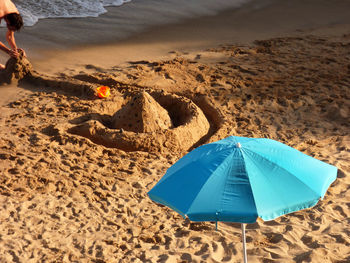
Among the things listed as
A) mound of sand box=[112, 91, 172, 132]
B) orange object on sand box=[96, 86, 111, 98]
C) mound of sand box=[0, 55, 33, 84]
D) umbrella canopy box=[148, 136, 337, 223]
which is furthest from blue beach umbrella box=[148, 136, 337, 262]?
Result: mound of sand box=[0, 55, 33, 84]

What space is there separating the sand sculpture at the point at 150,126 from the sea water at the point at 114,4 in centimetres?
539

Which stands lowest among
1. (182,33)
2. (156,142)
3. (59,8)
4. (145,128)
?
(156,142)

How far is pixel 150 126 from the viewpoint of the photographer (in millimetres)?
6922

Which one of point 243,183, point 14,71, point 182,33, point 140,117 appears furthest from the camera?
point 182,33

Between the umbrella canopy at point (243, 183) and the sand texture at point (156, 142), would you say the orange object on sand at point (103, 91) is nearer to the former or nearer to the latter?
the sand texture at point (156, 142)

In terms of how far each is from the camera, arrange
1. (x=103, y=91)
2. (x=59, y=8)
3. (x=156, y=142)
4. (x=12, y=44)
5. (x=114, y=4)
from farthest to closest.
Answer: (x=114, y=4) < (x=59, y=8) < (x=12, y=44) < (x=103, y=91) < (x=156, y=142)

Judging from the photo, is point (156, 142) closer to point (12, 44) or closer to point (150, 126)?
point (150, 126)

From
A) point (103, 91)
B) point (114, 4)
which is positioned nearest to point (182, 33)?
point (114, 4)

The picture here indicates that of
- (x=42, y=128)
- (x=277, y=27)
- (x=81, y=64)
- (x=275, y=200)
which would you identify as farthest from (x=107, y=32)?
(x=275, y=200)

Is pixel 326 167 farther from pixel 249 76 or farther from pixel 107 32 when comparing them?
pixel 107 32

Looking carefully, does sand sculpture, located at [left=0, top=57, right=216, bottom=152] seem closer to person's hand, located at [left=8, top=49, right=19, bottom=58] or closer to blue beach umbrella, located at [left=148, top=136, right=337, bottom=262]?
person's hand, located at [left=8, top=49, right=19, bottom=58]

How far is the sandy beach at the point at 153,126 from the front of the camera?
494 cm

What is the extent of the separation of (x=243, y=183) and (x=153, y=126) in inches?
143

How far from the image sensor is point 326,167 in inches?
149
